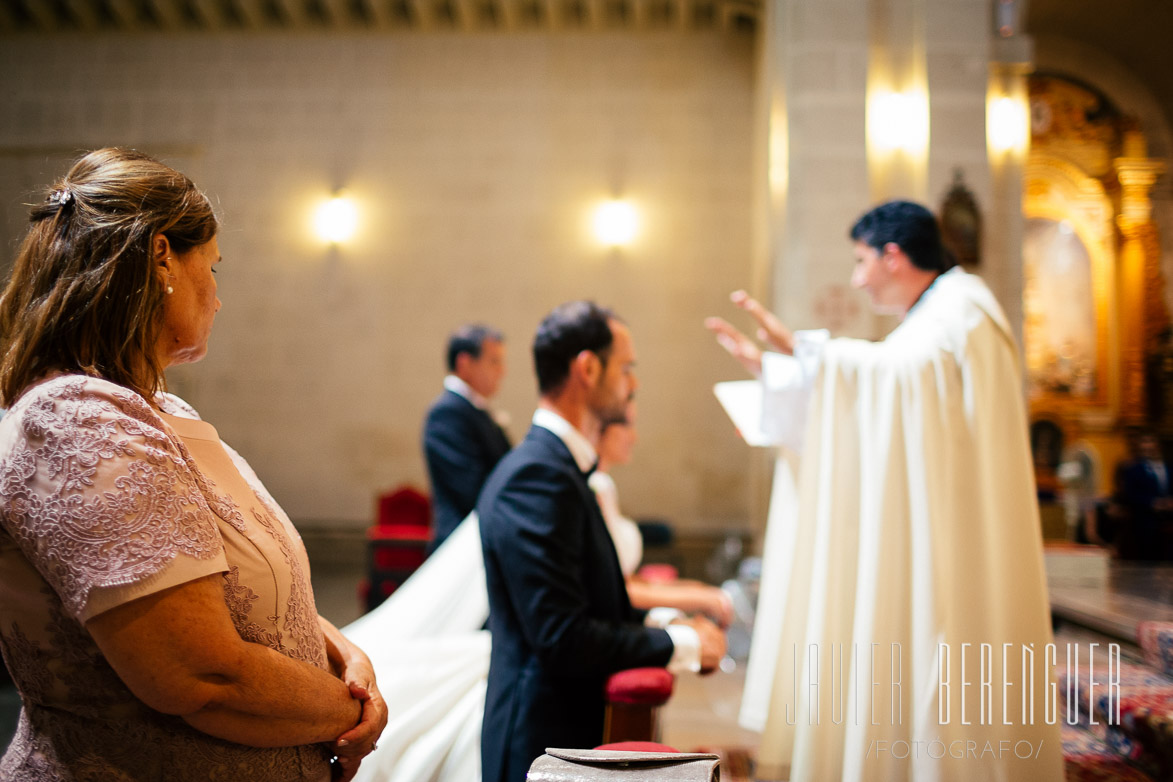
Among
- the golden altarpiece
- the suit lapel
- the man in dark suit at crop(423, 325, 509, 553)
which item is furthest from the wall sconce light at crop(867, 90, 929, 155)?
the golden altarpiece

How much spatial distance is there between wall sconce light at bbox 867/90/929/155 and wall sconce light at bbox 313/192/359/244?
5.09m

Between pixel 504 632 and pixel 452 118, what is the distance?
7163mm

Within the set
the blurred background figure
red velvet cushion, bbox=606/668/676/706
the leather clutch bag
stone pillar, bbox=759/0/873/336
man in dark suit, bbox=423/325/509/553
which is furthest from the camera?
stone pillar, bbox=759/0/873/336

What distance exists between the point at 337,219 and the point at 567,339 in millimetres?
6732

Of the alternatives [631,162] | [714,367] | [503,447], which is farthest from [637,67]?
[503,447]

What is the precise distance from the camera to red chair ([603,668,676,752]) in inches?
66.3

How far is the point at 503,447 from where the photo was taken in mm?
3906

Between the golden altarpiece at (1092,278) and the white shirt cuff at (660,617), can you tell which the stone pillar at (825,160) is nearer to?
the white shirt cuff at (660,617)

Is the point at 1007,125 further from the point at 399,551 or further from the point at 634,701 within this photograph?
the point at 634,701

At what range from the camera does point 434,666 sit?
2.28 meters

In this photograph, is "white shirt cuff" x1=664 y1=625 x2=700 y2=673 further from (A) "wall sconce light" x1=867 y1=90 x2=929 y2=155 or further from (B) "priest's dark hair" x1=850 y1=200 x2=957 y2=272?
(A) "wall sconce light" x1=867 y1=90 x2=929 y2=155

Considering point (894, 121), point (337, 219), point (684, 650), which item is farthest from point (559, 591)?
point (337, 219)

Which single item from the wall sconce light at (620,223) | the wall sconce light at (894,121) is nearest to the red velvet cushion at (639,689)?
the wall sconce light at (894,121)

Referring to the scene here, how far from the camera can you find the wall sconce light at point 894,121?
516 centimetres
